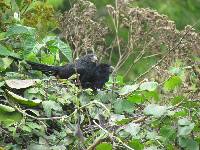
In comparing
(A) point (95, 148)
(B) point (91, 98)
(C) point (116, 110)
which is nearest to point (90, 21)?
(B) point (91, 98)

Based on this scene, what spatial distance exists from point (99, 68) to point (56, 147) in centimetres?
160

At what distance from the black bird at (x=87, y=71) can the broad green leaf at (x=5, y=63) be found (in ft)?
1.16

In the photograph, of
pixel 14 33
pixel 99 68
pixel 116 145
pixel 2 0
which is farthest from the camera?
pixel 99 68

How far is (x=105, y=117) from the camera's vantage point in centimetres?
291

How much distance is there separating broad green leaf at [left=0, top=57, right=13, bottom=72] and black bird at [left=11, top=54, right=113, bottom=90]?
35 cm

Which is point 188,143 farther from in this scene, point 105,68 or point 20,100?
point 105,68

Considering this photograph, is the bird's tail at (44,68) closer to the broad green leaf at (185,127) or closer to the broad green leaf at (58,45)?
the broad green leaf at (58,45)

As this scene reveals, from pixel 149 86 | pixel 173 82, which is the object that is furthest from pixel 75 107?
pixel 173 82

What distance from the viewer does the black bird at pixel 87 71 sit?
13.4ft

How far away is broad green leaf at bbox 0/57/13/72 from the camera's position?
342cm

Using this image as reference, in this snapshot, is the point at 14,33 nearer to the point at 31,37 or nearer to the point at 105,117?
the point at 31,37

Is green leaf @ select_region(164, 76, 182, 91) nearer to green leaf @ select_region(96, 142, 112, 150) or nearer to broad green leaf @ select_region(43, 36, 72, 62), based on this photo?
green leaf @ select_region(96, 142, 112, 150)

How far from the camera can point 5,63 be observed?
11.5 feet

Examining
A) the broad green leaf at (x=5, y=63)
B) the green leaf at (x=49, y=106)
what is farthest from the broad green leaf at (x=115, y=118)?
the broad green leaf at (x=5, y=63)
